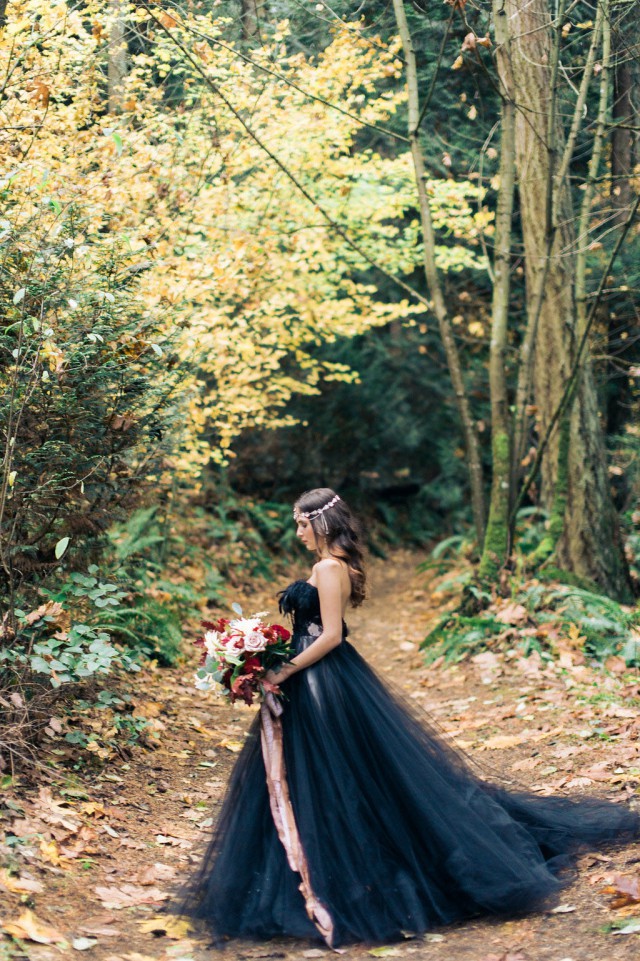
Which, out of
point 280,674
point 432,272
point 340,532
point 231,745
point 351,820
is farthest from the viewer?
point 432,272

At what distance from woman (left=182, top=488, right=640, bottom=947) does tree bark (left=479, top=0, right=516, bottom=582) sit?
489 cm

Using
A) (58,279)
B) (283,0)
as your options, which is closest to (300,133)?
(283,0)

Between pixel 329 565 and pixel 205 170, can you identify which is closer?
pixel 329 565

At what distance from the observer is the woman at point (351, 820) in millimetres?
3783

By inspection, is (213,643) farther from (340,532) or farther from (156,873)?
(156,873)

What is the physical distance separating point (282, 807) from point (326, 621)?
848mm

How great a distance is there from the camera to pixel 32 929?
347 cm

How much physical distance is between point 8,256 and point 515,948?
4.12 meters

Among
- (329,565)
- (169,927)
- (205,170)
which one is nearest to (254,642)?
(329,565)

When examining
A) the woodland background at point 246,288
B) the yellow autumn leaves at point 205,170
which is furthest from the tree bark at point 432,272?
the yellow autumn leaves at point 205,170

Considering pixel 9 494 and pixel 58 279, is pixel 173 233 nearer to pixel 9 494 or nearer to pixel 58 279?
pixel 58 279

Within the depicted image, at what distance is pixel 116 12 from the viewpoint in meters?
7.96

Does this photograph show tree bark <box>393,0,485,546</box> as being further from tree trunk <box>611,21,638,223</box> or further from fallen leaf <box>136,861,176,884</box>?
fallen leaf <box>136,861,176,884</box>

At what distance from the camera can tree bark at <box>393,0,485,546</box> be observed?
27.5 ft
